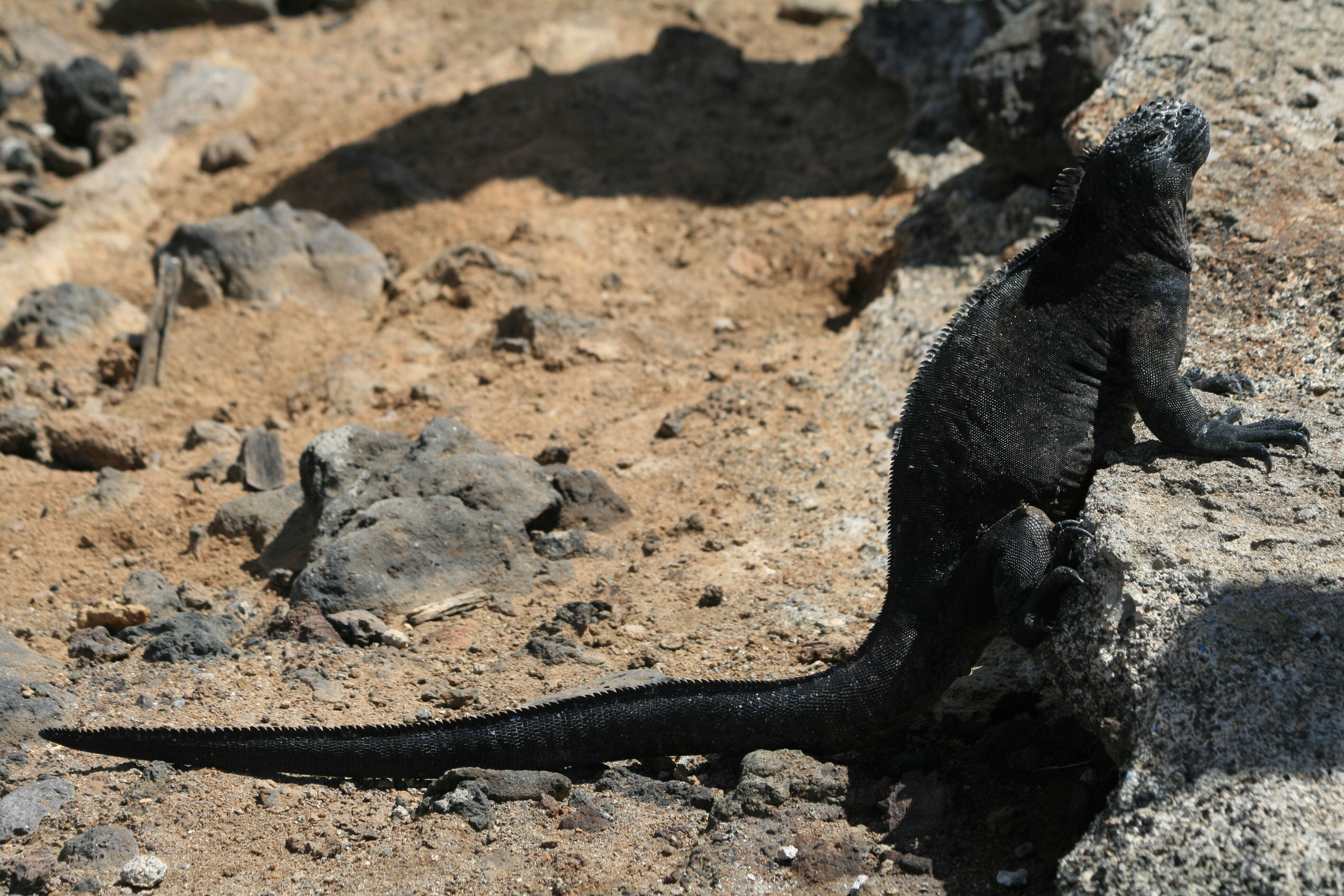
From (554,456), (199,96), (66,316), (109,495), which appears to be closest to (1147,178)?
(554,456)

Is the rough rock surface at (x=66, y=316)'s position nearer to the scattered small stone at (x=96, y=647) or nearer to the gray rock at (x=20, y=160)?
the gray rock at (x=20, y=160)

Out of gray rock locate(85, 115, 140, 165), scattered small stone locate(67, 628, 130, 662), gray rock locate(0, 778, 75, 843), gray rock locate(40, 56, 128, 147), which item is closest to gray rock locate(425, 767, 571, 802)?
gray rock locate(0, 778, 75, 843)

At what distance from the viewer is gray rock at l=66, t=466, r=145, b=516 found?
5805mm

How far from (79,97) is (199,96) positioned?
105cm

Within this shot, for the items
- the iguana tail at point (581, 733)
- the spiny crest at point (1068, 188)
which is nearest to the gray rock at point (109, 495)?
the iguana tail at point (581, 733)

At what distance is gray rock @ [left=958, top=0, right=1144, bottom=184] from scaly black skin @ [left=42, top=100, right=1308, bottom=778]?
3.08 m

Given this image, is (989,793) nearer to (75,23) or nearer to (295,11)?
(295,11)

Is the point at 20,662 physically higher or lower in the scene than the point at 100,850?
lower

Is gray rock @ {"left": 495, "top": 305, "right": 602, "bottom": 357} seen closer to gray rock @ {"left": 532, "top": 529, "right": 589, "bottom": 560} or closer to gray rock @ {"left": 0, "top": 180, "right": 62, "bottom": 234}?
gray rock @ {"left": 532, "top": 529, "right": 589, "bottom": 560}

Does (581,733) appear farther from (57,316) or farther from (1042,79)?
(57,316)

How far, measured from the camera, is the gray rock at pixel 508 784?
364 centimetres

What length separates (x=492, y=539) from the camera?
5020 millimetres

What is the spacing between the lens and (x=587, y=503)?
5547 mm

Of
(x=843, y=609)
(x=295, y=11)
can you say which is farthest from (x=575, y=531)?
(x=295, y=11)
